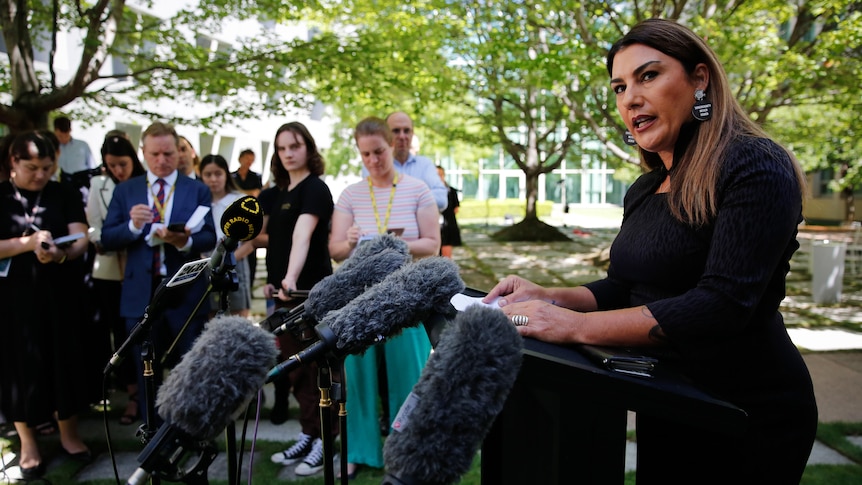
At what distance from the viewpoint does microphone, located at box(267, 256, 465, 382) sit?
4.41ft

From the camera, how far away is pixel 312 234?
4078 mm

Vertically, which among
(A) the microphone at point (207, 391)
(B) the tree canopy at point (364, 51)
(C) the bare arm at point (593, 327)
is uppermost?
(B) the tree canopy at point (364, 51)

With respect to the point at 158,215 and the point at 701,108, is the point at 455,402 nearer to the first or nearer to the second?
the point at 701,108

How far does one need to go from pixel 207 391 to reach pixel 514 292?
2.95 ft

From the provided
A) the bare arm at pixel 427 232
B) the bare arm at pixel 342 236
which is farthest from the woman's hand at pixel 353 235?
the bare arm at pixel 427 232

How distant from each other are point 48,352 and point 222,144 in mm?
24494

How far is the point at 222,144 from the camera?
26.9m

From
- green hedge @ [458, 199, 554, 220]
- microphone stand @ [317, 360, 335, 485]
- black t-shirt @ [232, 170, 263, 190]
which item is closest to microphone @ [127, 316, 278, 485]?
microphone stand @ [317, 360, 335, 485]

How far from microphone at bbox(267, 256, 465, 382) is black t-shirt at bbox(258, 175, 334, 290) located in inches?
105

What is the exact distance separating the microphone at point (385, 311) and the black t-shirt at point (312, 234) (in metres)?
2.67

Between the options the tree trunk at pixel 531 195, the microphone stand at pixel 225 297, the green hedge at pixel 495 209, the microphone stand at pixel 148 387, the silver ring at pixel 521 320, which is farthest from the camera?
the green hedge at pixel 495 209

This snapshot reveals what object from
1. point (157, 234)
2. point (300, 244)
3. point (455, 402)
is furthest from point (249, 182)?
point (455, 402)

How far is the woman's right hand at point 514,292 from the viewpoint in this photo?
1.72 meters

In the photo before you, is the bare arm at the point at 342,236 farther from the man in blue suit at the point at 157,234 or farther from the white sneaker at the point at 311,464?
the white sneaker at the point at 311,464
